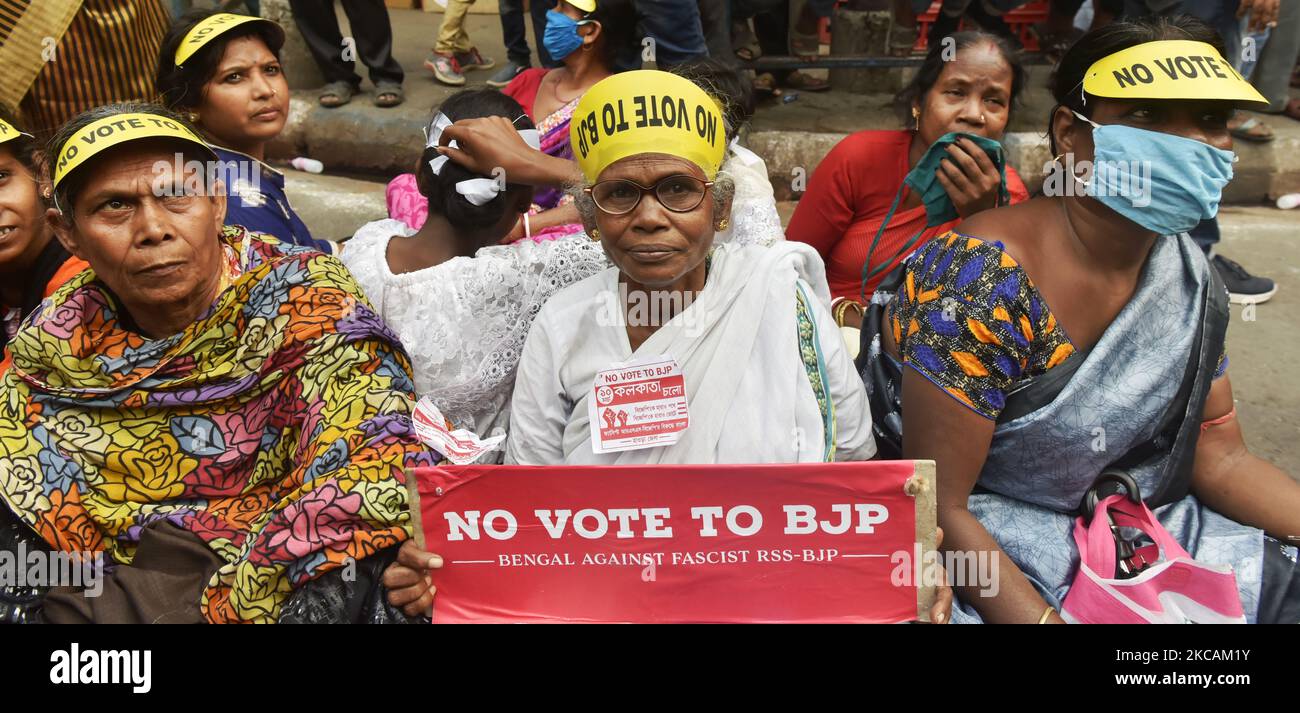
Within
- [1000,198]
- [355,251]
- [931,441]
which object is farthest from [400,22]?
[931,441]

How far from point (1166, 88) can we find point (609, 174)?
1.20m

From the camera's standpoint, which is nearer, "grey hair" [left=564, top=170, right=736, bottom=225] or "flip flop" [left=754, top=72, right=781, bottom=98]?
"grey hair" [left=564, top=170, right=736, bottom=225]

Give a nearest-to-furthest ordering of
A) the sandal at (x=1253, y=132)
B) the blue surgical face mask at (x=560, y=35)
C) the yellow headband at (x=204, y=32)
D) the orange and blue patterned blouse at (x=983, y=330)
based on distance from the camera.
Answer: the orange and blue patterned blouse at (x=983, y=330), the yellow headband at (x=204, y=32), the blue surgical face mask at (x=560, y=35), the sandal at (x=1253, y=132)

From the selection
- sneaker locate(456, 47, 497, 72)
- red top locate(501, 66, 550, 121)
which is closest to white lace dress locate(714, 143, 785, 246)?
red top locate(501, 66, 550, 121)

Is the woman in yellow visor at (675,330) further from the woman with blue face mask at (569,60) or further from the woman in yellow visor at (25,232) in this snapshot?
the woman with blue face mask at (569,60)

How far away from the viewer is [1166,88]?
6.89 feet

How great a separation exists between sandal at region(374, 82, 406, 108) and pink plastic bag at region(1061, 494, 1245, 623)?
17.4ft

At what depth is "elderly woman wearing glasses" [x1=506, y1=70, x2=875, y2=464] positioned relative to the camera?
2.24 meters

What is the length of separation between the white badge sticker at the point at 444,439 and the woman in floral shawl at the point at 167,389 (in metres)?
0.12

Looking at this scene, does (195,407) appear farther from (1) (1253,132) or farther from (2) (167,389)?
(1) (1253,132)

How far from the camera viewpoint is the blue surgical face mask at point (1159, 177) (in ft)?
6.95

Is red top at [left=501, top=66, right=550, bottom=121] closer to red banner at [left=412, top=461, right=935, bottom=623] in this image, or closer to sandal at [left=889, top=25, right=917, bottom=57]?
red banner at [left=412, top=461, right=935, bottom=623]

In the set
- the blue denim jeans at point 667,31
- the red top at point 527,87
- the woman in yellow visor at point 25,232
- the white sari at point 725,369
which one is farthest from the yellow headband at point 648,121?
the blue denim jeans at point 667,31

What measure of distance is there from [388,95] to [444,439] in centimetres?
482
